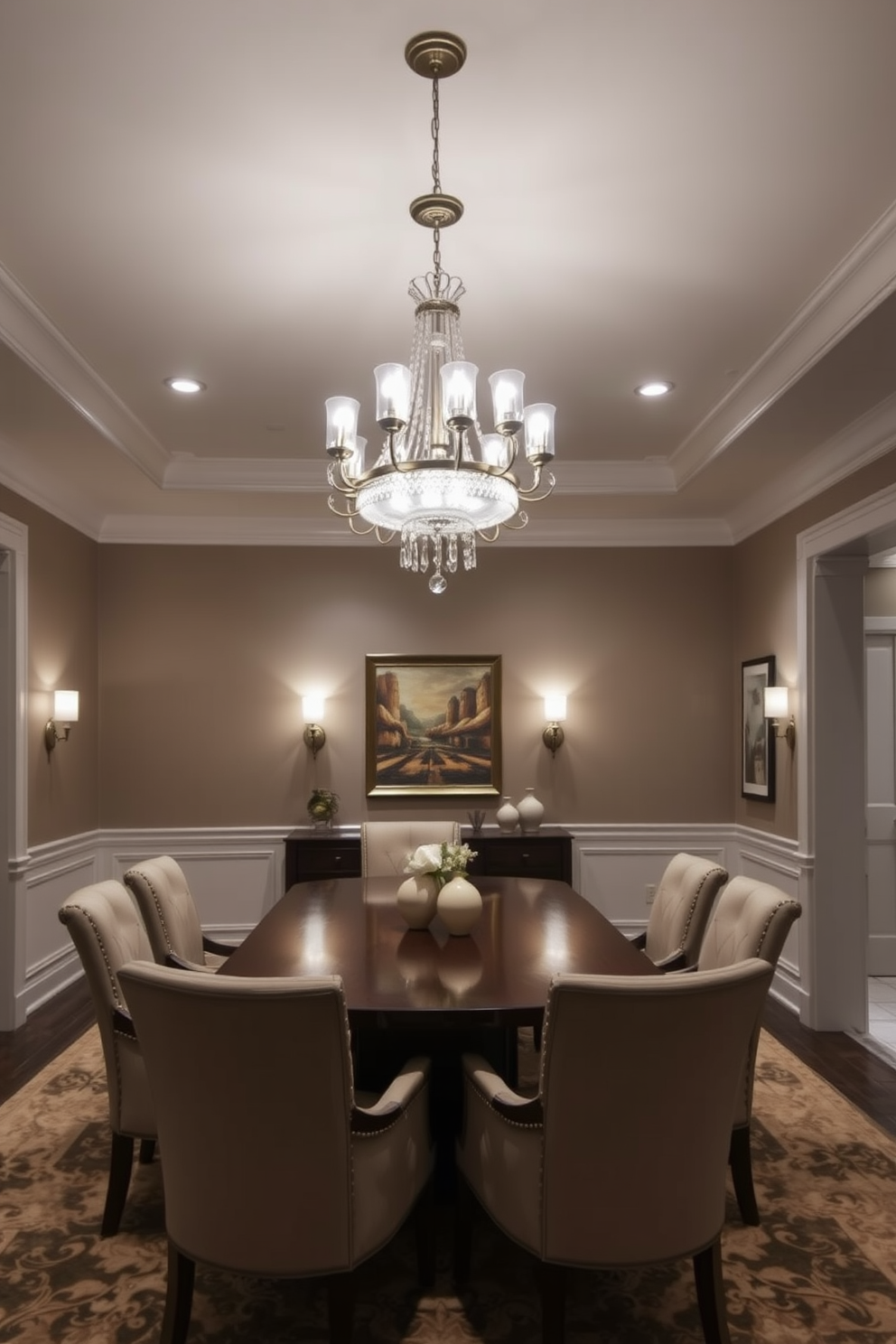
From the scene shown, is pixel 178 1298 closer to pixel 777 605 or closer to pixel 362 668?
pixel 362 668

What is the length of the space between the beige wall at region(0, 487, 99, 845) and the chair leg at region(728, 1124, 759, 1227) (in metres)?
3.67

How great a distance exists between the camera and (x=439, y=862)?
3135 mm

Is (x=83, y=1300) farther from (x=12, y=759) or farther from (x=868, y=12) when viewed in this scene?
(x=868, y=12)

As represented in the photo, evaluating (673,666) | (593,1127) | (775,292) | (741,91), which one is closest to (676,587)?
(673,666)

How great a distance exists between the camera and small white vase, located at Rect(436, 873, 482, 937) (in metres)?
3.05

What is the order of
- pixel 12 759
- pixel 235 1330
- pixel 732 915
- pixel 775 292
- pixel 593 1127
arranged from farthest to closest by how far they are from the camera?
pixel 12 759, pixel 775 292, pixel 732 915, pixel 235 1330, pixel 593 1127

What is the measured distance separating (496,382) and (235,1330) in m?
2.56

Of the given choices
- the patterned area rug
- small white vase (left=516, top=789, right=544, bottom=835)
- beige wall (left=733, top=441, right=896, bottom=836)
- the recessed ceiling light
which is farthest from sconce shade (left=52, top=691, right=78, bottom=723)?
beige wall (left=733, top=441, right=896, bottom=836)

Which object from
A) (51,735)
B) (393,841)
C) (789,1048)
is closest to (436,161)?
(393,841)

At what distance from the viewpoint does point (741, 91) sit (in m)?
2.21

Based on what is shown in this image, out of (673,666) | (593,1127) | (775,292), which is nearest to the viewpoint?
(593,1127)

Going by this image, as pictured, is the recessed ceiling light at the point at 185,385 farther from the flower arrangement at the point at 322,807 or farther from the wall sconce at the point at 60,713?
the flower arrangement at the point at 322,807

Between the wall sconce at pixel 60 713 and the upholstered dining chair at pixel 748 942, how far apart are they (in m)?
3.59

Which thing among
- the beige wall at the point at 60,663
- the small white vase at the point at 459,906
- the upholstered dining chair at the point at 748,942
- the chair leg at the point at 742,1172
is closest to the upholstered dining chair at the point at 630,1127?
the upholstered dining chair at the point at 748,942
